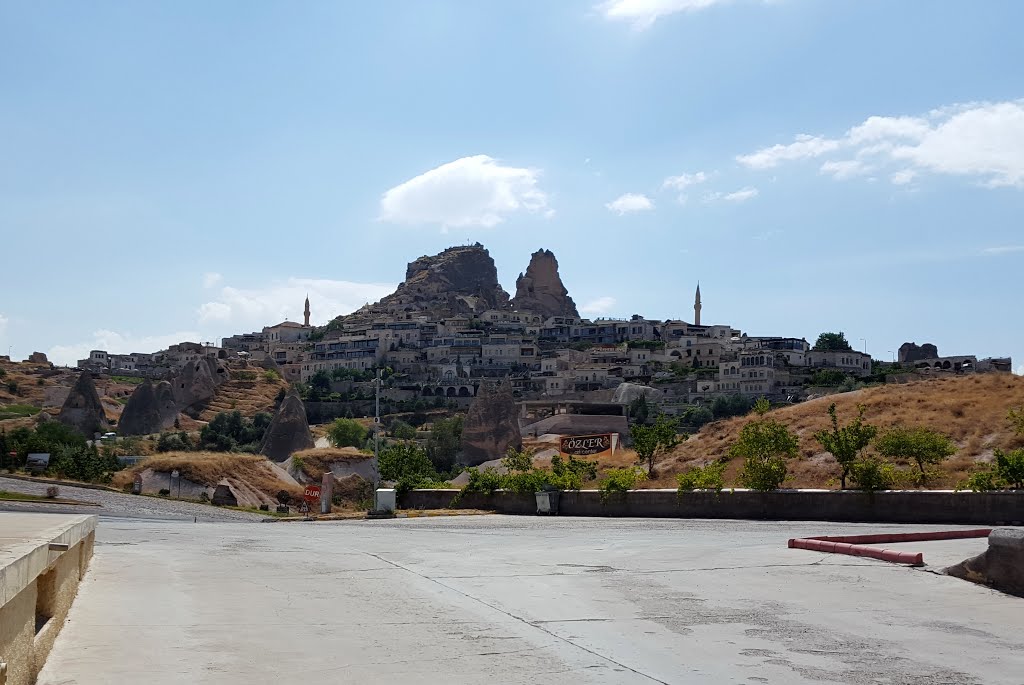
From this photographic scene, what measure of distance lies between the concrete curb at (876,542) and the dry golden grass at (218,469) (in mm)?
50200

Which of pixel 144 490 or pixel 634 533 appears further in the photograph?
pixel 144 490

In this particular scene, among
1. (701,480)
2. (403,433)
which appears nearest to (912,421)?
(701,480)

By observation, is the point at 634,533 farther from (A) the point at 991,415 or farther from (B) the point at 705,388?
(B) the point at 705,388

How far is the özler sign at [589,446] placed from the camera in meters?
47.3

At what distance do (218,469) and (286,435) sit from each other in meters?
33.2

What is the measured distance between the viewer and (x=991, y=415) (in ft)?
103

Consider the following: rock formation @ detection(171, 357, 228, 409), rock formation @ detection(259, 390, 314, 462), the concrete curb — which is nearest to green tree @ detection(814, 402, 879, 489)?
the concrete curb

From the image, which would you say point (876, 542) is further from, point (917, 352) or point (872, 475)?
point (917, 352)

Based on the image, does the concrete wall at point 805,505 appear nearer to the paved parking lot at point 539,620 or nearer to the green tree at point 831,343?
the paved parking lot at point 539,620

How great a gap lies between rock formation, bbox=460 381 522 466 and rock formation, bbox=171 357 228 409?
196ft

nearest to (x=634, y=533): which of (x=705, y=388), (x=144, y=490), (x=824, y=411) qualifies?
(x=824, y=411)

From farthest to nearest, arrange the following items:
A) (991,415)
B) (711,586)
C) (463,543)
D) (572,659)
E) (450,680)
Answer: (991,415) < (463,543) < (711,586) < (572,659) < (450,680)

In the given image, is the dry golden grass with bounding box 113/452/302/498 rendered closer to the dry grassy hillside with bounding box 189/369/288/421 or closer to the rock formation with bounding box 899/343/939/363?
the dry grassy hillside with bounding box 189/369/288/421

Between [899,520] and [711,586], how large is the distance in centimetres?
1248
